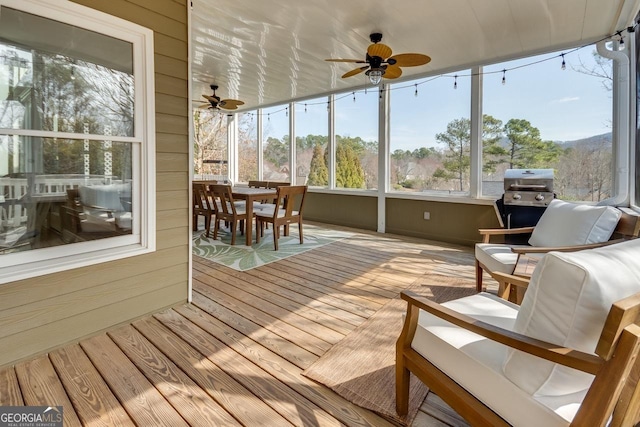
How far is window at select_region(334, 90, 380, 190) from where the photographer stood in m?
6.10

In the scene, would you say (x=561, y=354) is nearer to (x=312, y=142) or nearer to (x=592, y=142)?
(x=592, y=142)

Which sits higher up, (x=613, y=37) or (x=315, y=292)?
(x=613, y=37)

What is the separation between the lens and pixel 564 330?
34.7 inches

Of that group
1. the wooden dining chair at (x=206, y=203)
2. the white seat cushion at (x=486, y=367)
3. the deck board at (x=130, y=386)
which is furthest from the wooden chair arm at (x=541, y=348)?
the wooden dining chair at (x=206, y=203)

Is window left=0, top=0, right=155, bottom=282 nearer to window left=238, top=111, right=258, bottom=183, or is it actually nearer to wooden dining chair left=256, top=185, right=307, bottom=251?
wooden dining chair left=256, top=185, right=307, bottom=251

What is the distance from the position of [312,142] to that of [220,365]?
19.4 feet

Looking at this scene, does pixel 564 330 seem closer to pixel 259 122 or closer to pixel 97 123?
pixel 97 123

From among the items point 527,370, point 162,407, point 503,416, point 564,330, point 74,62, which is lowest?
point 162,407

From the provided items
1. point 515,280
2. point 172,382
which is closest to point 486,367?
point 515,280

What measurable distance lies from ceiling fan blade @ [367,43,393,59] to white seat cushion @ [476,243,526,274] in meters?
2.22

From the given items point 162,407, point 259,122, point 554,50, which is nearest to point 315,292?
point 162,407

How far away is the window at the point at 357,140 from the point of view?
6102 mm

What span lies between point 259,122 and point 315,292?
6427 millimetres

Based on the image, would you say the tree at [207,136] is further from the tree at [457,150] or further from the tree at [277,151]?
the tree at [457,150]
